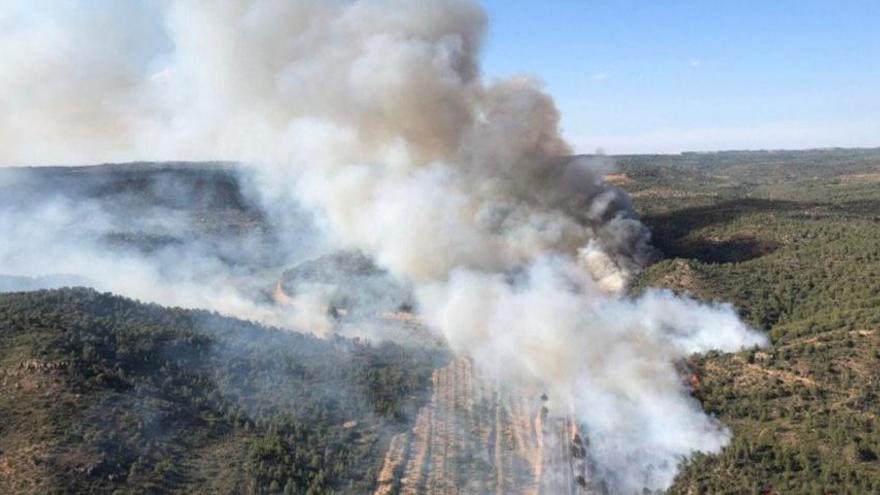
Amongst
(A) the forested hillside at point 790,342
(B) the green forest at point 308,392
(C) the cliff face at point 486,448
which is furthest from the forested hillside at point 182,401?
(A) the forested hillside at point 790,342

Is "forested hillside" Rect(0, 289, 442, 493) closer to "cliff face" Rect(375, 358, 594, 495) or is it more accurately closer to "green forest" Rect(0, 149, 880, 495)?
"green forest" Rect(0, 149, 880, 495)

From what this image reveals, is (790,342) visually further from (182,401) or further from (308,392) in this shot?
(182,401)

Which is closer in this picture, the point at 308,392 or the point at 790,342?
the point at 790,342

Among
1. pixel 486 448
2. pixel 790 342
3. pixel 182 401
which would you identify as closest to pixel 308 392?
pixel 182 401

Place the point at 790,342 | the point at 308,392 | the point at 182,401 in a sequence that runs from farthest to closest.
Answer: the point at 308,392, the point at 790,342, the point at 182,401

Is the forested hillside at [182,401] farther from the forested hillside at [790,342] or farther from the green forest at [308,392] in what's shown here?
the forested hillside at [790,342]

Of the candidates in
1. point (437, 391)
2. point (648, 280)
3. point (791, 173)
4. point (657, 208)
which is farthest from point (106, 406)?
point (791, 173)

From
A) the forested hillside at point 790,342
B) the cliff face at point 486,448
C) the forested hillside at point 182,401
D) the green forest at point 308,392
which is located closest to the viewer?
the forested hillside at point 790,342
